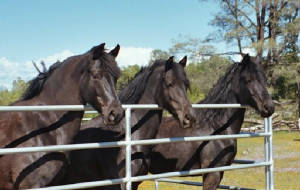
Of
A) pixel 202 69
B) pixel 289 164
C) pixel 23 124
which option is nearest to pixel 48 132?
pixel 23 124

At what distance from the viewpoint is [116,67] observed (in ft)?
12.7

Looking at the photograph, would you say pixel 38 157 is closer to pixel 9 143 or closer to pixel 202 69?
pixel 9 143

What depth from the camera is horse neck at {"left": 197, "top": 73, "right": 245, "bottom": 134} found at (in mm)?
5602

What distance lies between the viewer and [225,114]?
5648 mm

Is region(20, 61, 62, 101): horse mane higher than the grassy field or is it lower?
higher

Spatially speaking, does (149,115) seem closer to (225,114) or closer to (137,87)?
(137,87)

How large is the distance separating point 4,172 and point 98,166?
1.27 metres

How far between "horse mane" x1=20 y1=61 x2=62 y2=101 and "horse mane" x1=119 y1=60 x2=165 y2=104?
1.08 meters

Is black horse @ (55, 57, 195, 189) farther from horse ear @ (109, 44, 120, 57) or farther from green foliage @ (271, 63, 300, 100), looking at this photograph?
green foliage @ (271, 63, 300, 100)

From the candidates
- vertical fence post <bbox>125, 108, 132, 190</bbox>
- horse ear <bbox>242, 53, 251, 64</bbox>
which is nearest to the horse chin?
horse ear <bbox>242, 53, 251, 64</bbox>

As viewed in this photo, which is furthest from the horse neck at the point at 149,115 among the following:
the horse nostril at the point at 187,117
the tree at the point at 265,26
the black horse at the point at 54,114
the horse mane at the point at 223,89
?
the tree at the point at 265,26

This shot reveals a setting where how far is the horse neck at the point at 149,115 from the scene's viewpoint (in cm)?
464

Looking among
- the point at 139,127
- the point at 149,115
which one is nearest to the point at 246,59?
the point at 149,115

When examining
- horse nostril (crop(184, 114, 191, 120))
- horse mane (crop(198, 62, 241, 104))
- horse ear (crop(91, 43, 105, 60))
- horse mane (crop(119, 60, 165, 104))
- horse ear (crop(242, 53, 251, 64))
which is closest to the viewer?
horse ear (crop(91, 43, 105, 60))
